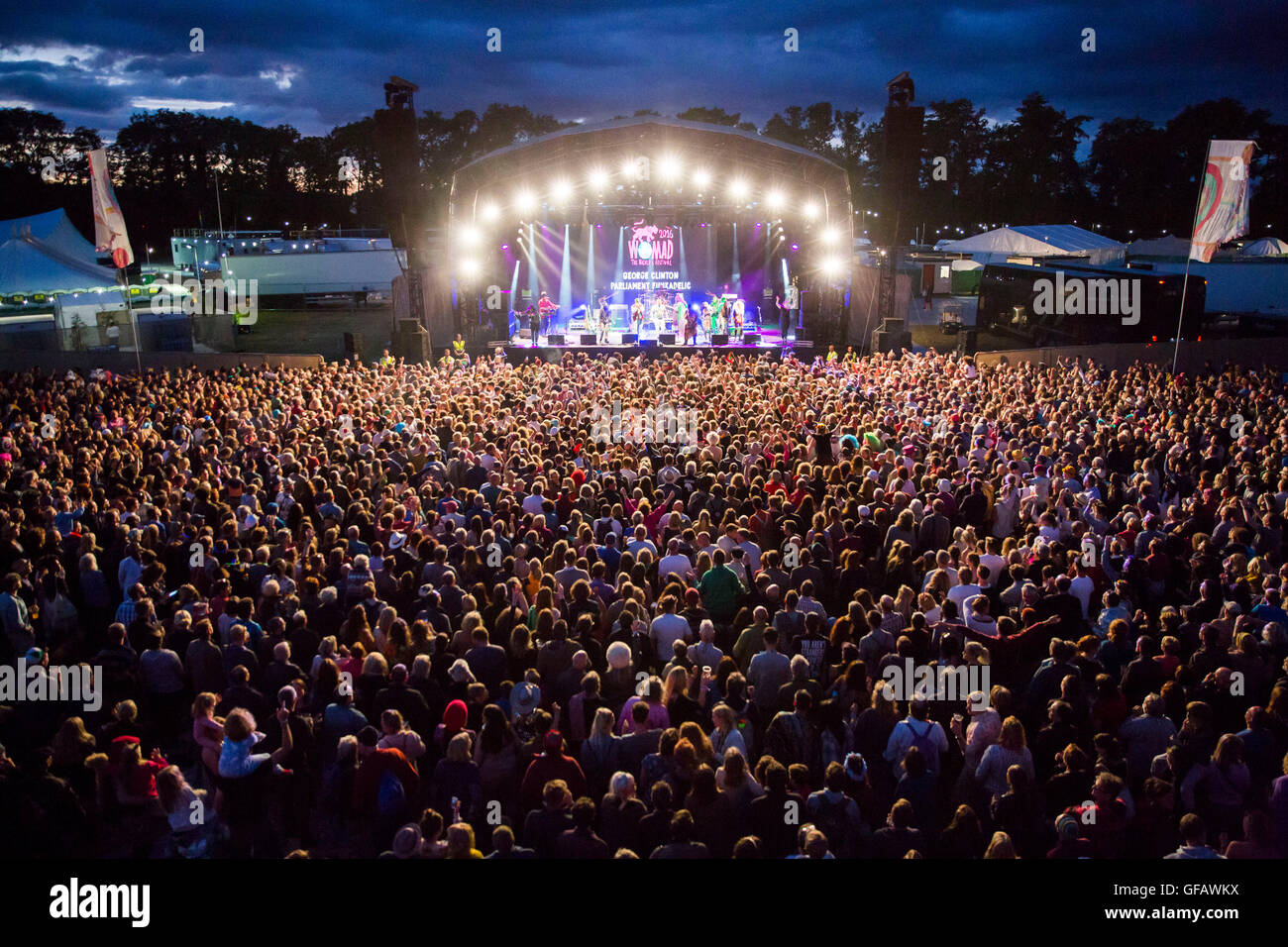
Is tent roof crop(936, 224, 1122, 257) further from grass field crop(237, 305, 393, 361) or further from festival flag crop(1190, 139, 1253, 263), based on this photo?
grass field crop(237, 305, 393, 361)

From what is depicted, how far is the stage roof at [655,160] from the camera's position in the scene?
18250 mm

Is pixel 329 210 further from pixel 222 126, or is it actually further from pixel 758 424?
pixel 758 424

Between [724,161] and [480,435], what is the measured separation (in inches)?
460

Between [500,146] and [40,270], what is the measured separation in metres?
23.6

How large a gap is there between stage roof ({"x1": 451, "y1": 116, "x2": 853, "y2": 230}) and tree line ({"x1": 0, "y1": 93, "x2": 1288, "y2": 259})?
2537 cm

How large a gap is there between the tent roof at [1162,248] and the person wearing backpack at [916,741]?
1543 inches

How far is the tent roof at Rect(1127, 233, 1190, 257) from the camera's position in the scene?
1439 inches

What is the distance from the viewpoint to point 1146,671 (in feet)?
16.5

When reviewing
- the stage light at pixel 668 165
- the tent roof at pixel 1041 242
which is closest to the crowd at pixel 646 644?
the stage light at pixel 668 165

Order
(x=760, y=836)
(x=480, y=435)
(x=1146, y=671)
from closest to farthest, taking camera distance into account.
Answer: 1. (x=760, y=836)
2. (x=1146, y=671)
3. (x=480, y=435)

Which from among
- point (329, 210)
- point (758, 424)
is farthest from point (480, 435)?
point (329, 210)

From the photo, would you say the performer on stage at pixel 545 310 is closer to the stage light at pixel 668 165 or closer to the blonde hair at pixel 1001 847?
the stage light at pixel 668 165

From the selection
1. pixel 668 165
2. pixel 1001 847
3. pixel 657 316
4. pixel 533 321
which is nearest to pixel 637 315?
pixel 657 316
